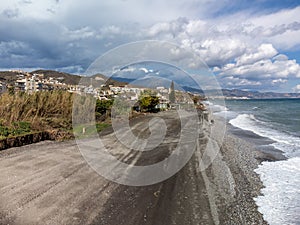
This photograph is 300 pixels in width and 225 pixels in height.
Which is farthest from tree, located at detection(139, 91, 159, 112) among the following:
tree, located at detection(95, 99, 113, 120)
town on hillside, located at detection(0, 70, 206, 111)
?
tree, located at detection(95, 99, 113, 120)

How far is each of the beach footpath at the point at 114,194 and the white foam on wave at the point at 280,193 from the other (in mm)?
315

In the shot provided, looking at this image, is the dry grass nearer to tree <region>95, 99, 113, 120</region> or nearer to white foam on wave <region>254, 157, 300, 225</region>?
tree <region>95, 99, 113, 120</region>

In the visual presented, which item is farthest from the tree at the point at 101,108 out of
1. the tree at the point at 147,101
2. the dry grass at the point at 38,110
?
the tree at the point at 147,101

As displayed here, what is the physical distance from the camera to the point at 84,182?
7840 mm

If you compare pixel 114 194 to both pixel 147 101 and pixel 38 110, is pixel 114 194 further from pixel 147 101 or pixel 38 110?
pixel 147 101

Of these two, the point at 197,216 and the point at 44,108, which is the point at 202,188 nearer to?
the point at 197,216

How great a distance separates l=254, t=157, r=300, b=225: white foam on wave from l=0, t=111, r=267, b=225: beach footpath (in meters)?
0.31

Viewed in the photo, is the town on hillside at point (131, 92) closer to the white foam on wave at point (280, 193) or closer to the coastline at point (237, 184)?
the coastline at point (237, 184)

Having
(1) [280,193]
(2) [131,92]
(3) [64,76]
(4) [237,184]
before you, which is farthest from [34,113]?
(3) [64,76]

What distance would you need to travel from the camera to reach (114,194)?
7.04 metres

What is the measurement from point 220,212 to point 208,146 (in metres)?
8.81

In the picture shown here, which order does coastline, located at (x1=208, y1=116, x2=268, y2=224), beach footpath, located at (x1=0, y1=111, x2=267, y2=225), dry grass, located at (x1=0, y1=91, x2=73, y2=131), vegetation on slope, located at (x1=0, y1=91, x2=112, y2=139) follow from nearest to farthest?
1. beach footpath, located at (x1=0, y1=111, x2=267, y2=225)
2. coastline, located at (x1=208, y1=116, x2=268, y2=224)
3. vegetation on slope, located at (x1=0, y1=91, x2=112, y2=139)
4. dry grass, located at (x1=0, y1=91, x2=73, y2=131)

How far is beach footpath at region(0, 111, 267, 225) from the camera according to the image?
18.9 feet

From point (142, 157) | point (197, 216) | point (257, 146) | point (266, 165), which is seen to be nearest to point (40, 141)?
point (142, 157)
